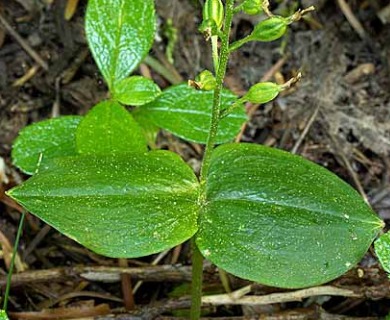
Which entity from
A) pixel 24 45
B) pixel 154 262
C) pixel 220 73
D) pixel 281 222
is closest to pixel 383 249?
pixel 281 222

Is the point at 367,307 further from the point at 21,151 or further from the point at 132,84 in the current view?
the point at 21,151

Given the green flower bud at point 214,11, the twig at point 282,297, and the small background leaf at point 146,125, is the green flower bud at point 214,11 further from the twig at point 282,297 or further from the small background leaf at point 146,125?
the twig at point 282,297

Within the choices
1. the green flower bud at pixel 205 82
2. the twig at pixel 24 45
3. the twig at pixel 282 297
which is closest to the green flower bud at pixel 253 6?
the green flower bud at pixel 205 82

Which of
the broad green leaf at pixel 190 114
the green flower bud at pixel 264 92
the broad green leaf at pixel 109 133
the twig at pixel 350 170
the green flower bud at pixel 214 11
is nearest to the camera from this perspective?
the green flower bud at pixel 214 11

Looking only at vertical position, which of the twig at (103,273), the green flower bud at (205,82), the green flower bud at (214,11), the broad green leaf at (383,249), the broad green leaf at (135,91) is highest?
the green flower bud at (214,11)

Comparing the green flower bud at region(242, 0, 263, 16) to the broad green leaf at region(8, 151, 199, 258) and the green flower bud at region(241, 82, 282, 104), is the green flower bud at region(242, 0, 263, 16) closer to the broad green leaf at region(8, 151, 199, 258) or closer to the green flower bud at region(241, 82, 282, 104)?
the green flower bud at region(241, 82, 282, 104)

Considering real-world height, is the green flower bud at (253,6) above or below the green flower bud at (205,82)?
above

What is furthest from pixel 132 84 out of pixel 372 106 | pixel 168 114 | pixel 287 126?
pixel 372 106
